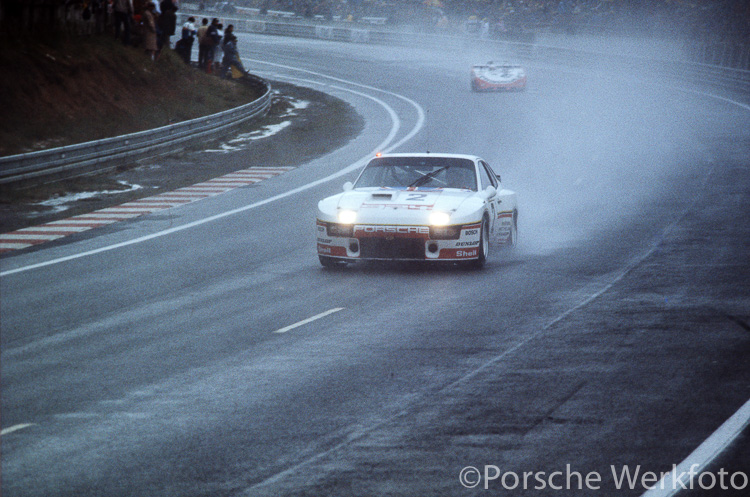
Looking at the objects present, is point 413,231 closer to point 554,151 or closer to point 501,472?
point 501,472

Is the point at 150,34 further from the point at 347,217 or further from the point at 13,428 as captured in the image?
the point at 13,428

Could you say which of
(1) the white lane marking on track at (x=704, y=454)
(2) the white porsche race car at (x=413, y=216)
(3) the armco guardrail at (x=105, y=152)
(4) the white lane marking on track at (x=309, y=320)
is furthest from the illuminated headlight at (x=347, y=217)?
(3) the armco guardrail at (x=105, y=152)

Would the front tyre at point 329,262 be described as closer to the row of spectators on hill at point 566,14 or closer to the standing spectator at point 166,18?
the standing spectator at point 166,18

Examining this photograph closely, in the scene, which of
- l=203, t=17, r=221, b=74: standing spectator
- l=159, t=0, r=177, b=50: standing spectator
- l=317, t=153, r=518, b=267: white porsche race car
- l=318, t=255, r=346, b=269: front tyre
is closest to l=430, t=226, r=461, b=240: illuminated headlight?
l=317, t=153, r=518, b=267: white porsche race car

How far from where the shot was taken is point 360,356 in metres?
8.24

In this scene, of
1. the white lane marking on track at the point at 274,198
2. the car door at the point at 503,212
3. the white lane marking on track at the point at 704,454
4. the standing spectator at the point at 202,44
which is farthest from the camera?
the standing spectator at the point at 202,44

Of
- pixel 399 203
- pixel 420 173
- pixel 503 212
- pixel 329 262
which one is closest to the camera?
pixel 399 203

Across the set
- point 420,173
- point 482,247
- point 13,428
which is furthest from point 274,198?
point 13,428

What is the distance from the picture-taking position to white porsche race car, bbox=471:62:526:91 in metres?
43.5

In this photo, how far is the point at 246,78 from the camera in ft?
127

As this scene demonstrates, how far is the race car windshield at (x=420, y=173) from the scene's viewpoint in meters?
13.2

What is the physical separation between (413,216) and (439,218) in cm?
30

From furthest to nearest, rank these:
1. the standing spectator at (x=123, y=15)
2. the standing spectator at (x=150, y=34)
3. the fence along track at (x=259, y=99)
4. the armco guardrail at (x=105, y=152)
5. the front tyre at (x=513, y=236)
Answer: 1. the standing spectator at (x=150, y=34)
2. the standing spectator at (x=123, y=15)
3. the fence along track at (x=259, y=99)
4. the armco guardrail at (x=105, y=152)
5. the front tyre at (x=513, y=236)

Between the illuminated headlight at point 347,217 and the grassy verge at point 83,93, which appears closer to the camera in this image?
the illuminated headlight at point 347,217
